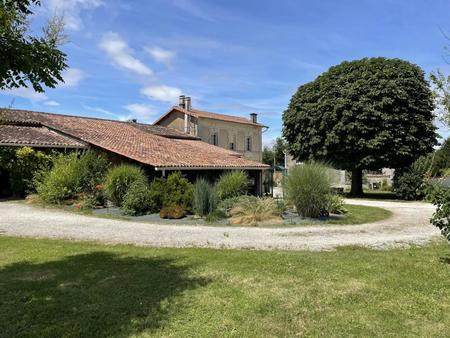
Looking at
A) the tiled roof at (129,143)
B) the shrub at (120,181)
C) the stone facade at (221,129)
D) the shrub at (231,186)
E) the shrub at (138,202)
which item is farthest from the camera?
the stone facade at (221,129)

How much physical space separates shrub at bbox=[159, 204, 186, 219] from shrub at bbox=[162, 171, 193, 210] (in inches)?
12.2

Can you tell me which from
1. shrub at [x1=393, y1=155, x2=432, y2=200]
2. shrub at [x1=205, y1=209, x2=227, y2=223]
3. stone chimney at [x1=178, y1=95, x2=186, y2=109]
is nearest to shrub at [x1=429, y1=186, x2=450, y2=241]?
shrub at [x1=205, y1=209, x2=227, y2=223]

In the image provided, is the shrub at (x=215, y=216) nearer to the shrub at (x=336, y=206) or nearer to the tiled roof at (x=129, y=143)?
the shrub at (x=336, y=206)

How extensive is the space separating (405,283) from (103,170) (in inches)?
603

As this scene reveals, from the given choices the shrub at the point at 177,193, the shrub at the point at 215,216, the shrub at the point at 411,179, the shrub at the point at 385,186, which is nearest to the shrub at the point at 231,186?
the shrub at the point at 177,193

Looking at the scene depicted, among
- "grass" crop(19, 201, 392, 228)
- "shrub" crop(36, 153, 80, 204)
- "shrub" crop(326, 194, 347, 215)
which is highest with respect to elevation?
"shrub" crop(36, 153, 80, 204)

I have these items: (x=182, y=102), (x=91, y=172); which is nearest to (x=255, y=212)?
(x=91, y=172)

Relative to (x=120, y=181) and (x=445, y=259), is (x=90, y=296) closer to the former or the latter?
(x=445, y=259)

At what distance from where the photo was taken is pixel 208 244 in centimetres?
894

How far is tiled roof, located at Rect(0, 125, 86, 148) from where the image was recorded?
1936 cm

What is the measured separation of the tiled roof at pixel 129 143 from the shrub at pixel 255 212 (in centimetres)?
502

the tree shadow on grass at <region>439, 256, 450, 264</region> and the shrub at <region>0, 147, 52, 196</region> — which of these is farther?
the shrub at <region>0, 147, 52, 196</region>

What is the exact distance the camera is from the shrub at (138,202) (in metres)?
14.5

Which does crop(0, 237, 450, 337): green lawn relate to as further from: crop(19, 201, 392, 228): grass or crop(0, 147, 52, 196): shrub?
crop(0, 147, 52, 196): shrub
